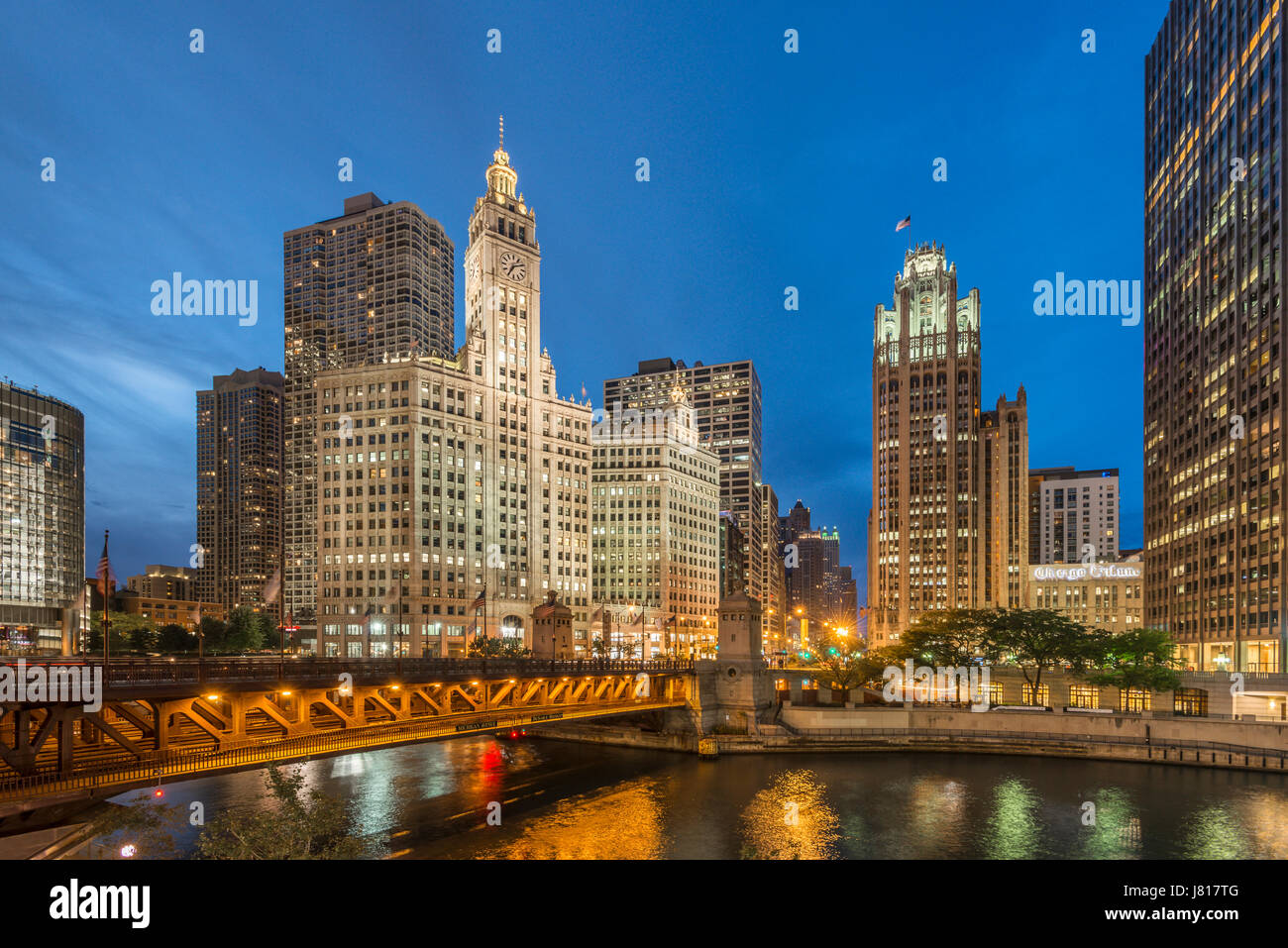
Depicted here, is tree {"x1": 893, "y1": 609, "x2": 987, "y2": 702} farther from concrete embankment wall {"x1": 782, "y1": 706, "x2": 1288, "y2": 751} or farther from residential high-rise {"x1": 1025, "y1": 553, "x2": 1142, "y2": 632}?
residential high-rise {"x1": 1025, "y1": 553, "x2": 1142, "y2": 632}

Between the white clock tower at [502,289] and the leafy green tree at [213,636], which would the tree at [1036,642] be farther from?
the leafy green tree at [213,636]

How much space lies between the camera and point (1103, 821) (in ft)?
171

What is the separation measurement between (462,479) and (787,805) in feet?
340

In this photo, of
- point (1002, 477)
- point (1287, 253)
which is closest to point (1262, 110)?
point (1287, 253)

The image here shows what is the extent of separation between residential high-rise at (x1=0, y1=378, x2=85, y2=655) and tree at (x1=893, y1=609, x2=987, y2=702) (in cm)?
15116

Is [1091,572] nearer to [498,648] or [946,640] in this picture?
[946,640]

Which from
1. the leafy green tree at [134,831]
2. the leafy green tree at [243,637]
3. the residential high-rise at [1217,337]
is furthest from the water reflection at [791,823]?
the leafy green tree at [243,637]

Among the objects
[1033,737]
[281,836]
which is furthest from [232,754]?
[1033,737]

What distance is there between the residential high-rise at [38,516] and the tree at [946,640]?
151 metres

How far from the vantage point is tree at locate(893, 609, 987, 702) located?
103238mm

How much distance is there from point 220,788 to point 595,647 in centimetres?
9753

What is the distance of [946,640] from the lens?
105 metres

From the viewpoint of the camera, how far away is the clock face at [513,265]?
158875 millimetres

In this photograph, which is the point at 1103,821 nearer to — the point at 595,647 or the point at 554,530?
the point at 595,647
